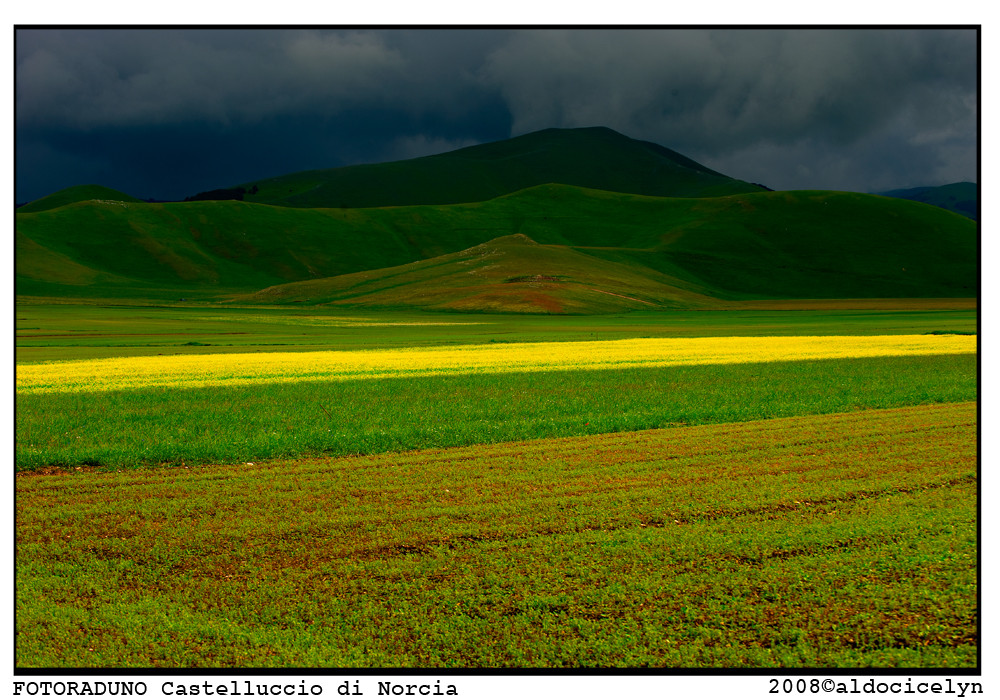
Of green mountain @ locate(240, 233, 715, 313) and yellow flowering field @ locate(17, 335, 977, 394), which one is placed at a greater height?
green mountain @ locate(240, 233, 715, 313)

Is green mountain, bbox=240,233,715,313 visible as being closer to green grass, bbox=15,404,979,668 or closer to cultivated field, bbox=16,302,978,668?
cultivated field, bbox=16,302,978,668

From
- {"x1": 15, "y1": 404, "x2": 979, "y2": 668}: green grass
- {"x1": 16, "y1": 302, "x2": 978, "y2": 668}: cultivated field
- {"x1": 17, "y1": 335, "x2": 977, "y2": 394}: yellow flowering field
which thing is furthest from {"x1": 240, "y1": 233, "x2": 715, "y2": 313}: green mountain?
{"x1": 15, "y1": 404, "x2": 979, "y2": 668}: green grass

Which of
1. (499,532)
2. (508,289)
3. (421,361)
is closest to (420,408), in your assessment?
(499,532)

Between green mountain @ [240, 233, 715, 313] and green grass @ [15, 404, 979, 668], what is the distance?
118784 millimetres

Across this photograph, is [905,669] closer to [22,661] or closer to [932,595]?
[932,595]

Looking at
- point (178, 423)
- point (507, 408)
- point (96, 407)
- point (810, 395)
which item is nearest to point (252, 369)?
point (96, 407)

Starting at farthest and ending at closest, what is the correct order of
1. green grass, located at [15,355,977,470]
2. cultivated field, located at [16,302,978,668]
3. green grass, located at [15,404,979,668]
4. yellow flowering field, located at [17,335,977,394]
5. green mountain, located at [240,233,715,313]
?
green mountain, located at [240,233,715,313], yellow flowering field, located at [17,335,977,394], green grass, located at [15,355,977,470], cultivated field, located at [16,302,978,668], green grass, located at [15,404,979,668]

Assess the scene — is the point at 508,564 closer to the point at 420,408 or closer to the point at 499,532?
the point at 499,532

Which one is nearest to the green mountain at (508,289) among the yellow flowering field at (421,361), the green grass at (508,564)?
the yellow flowering field at (421,361)

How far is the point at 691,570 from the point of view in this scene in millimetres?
9250

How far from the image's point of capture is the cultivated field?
7.61 metres

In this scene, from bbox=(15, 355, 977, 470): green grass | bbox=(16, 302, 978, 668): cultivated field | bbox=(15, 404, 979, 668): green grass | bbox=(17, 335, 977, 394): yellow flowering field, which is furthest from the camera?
bbox=(17, 335, 977, 394): yellow flowering field

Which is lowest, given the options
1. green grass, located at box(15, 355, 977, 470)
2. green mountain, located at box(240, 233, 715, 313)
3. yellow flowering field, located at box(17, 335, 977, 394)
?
green grass, located at box(15, 355, 977, 470)

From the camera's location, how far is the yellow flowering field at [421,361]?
32094mm
